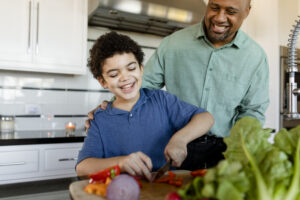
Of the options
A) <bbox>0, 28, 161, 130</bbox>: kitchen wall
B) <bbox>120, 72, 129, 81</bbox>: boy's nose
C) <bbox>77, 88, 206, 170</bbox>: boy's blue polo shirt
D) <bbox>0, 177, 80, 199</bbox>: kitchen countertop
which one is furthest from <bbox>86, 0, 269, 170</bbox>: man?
<bbox>0, 28, 161, 130</bbox>: kitchen wall

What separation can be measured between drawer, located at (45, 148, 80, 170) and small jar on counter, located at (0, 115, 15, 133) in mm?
453

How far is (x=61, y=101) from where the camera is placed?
2.52m

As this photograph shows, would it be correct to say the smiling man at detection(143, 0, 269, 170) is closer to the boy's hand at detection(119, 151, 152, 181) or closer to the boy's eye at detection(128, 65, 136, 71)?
the boy's eye at detection(128, 65, 136, 71)

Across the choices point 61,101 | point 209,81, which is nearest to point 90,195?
point 209,81

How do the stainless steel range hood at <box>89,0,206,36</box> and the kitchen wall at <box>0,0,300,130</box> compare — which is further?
the kitchen wall at <box>0,0,300,130</box>

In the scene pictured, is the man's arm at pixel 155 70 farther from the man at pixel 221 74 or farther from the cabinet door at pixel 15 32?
the cabinet door at pixel 15 32

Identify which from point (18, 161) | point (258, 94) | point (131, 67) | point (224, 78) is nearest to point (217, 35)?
point (224, 78)

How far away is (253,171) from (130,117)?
618 mm

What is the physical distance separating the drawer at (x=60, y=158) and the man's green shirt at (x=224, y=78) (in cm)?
101

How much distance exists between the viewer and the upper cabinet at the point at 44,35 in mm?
2125

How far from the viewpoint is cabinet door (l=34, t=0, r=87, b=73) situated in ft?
7.27

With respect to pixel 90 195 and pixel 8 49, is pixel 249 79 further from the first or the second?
pixel 8 49

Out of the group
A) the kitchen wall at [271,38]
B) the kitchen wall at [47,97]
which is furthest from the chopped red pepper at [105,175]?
the kitchen wall at [271,38]

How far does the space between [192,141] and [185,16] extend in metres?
1.60
